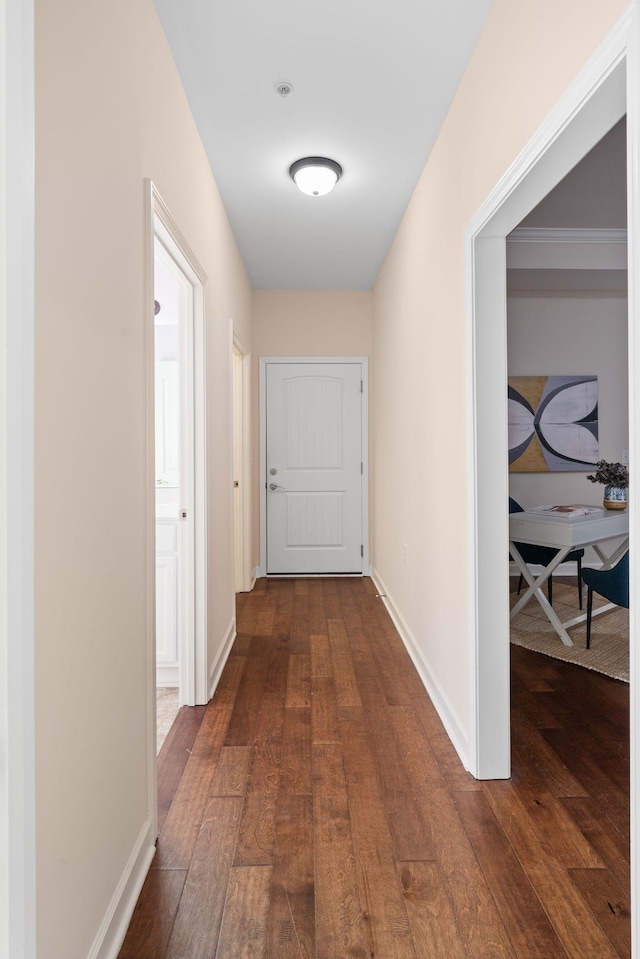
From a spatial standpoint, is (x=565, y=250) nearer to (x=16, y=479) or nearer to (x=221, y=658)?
(x=221, y=658)

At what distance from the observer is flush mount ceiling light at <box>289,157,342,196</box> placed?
9.85 feet

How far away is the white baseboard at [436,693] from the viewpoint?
2328 millimetres

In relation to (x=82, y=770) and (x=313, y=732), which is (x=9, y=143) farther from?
(x=313, y=732)

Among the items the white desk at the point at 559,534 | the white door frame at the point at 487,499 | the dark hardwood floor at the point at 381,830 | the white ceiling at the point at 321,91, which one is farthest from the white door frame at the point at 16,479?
the white desk at the point at 559,534

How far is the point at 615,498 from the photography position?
Answer: 4.18 m

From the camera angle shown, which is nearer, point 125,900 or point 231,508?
point 125,900

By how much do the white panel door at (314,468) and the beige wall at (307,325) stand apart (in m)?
0.13

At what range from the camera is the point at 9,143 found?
0.75m

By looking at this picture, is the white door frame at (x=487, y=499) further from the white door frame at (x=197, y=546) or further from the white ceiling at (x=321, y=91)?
the white door frame at (x=197, y=546)

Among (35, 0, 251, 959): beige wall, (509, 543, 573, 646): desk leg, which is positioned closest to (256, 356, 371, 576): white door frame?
(509, 543, 573, 646): desk leg

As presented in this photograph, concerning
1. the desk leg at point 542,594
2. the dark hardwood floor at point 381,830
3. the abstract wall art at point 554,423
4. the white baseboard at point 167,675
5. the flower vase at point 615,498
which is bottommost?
the dark hardwood floor at point 381,830

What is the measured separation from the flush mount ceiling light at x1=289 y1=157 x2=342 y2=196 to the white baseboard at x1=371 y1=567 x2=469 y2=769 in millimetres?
2552

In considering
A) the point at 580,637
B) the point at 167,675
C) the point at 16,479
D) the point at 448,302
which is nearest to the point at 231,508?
the point at 167,675

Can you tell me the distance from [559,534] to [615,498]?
90cm
